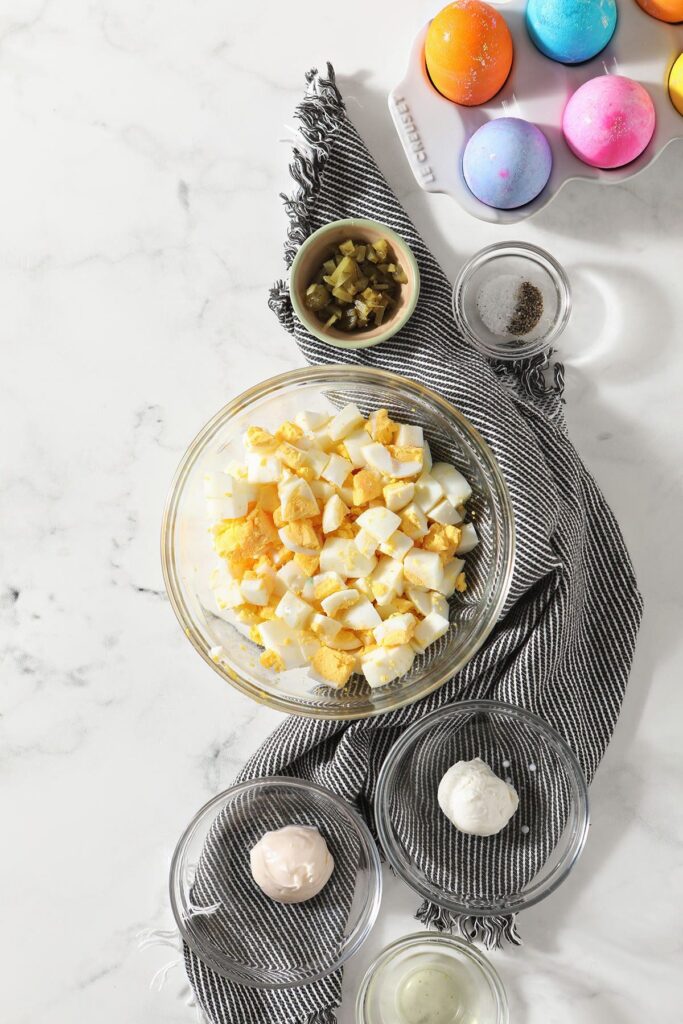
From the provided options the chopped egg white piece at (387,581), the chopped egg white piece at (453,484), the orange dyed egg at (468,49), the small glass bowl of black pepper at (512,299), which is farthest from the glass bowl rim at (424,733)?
the orange dyed egg at (468,49)

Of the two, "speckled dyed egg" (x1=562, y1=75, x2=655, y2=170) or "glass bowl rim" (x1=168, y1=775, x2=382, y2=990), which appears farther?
"glass bowl rim" (x1=168, y1=775, x2=382, y2=990)

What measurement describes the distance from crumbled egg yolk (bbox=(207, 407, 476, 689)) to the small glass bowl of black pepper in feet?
0.87

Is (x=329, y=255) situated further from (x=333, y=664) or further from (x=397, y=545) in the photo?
Result: (x=333, y=664)

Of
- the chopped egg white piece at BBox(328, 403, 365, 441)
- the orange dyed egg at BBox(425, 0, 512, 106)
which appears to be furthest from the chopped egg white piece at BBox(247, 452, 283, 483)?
the orange dyed egg at BBox(425, 0, 512, 106)

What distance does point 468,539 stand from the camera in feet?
5.09

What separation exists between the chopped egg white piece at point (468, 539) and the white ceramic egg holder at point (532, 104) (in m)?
0.53

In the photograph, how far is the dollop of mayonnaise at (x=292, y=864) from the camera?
159 cm

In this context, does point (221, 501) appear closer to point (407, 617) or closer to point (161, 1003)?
point (407, 617)

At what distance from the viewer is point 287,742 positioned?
165cm

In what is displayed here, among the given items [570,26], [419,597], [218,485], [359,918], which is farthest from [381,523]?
[570,26]

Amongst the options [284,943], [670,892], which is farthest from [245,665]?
[670,892]

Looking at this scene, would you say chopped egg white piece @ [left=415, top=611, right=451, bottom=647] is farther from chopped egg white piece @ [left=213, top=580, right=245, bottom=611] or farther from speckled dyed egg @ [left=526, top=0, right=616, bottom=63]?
speckled dyed egg @ [left=526, top=0, right=616, bottom=63]

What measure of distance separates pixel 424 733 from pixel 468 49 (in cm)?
114

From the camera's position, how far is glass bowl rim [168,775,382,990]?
162 centimetres
